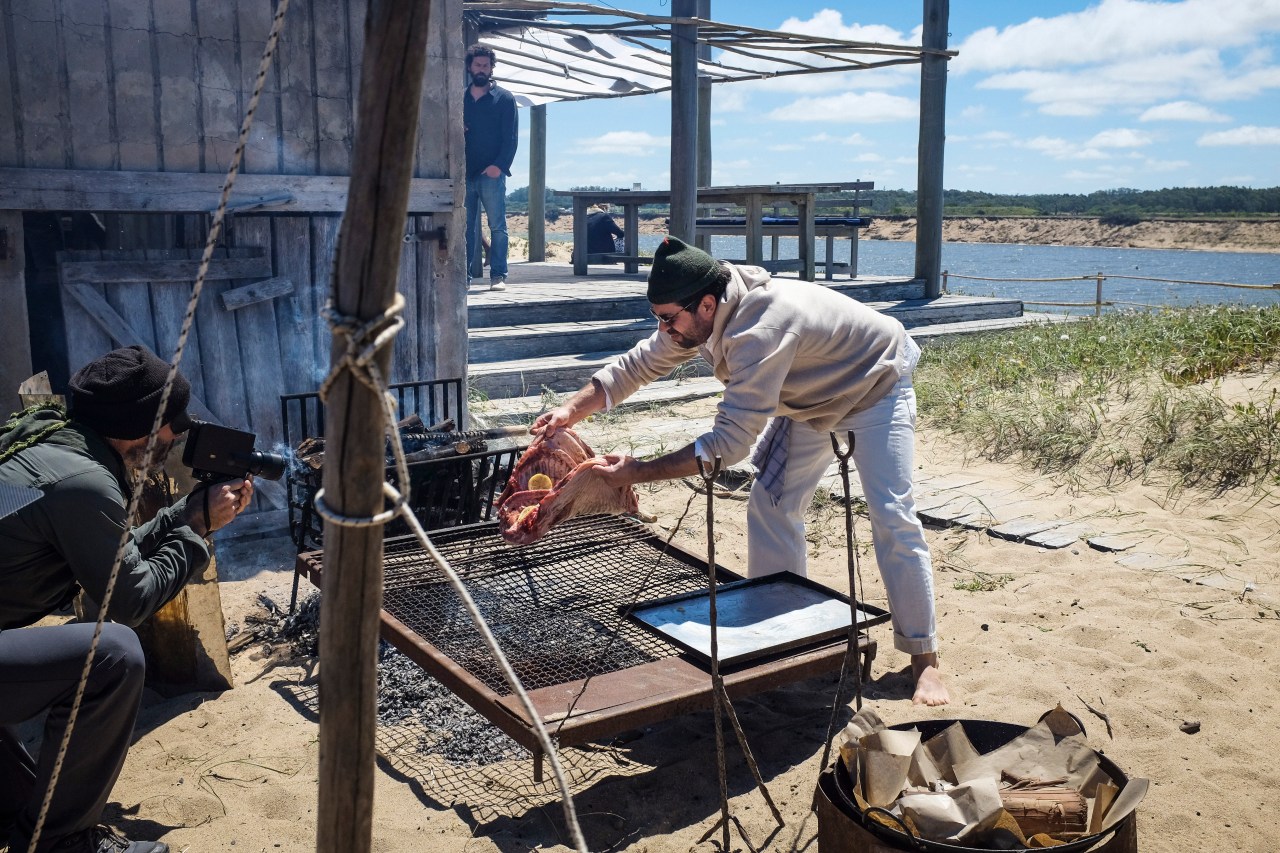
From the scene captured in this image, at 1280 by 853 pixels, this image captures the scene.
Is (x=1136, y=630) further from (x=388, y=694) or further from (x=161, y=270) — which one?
(x=161, y=270)

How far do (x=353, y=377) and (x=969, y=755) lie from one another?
2058mm

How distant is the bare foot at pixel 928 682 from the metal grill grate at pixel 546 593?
990mm

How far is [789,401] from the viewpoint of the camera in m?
4.19

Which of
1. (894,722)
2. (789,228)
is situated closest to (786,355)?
(894,722)

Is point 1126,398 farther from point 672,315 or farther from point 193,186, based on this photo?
point 193,186

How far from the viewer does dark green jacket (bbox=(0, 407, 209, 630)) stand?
110 inches

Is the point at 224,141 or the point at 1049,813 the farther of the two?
the point at 224,141

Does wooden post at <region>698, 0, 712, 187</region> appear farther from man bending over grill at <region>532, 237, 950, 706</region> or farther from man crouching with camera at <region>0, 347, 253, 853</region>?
man crouching with camera at <region>0, 347, 253, 853</region>

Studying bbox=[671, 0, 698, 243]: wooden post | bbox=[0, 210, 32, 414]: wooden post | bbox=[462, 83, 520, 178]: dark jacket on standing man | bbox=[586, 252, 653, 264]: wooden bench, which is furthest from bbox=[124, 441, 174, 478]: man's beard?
bbox=[586, 252, 653, 264]: wooden bench

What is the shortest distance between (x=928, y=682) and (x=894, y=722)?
0.24 meters

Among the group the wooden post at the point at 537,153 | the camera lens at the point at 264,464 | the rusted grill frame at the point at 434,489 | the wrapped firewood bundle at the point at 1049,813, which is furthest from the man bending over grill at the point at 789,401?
the wooden post at the point at 537,153

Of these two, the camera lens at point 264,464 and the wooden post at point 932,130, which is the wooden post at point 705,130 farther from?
the camera lens at point 264,464

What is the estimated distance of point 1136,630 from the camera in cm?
459

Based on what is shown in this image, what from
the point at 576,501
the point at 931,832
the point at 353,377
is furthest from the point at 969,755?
the point at 353,377
